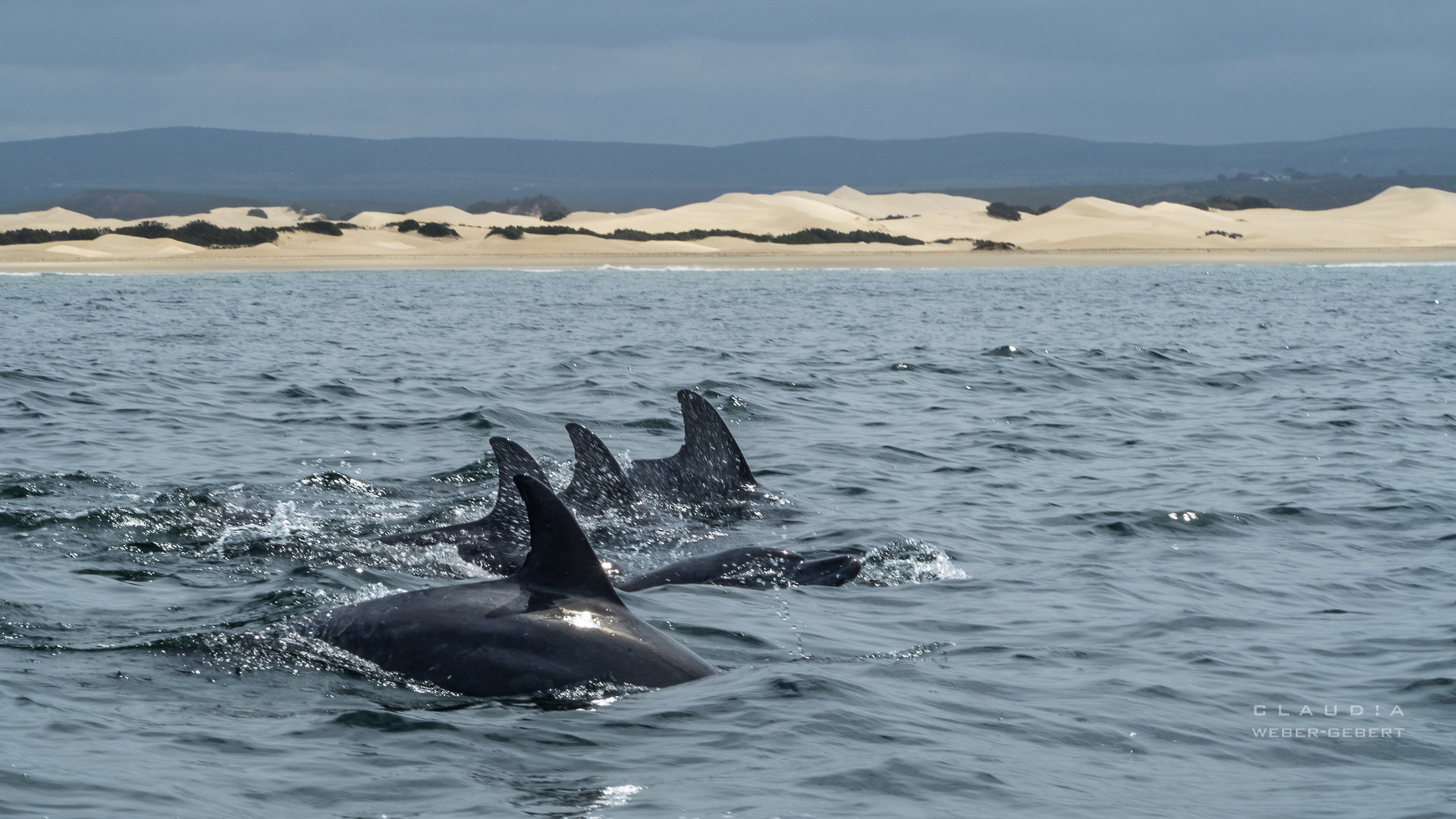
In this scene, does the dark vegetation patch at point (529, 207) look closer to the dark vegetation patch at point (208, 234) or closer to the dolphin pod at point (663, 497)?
the dark vegetation patch at point (208, 234)

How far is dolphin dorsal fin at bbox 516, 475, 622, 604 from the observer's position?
6.11 metres

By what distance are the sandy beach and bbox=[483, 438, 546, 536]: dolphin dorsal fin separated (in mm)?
43483

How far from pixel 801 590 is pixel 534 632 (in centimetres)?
280

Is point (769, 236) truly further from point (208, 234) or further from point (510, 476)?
point (510, 476)

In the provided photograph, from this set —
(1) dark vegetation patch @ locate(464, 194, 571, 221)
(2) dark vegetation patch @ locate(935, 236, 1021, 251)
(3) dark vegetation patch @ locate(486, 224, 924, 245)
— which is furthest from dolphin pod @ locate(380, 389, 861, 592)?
(1) dark vegetation patch @ locate(464, 194, 571, 221)

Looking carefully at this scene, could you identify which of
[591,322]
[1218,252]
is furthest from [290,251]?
[1218,252]

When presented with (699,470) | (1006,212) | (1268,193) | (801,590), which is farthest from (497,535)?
(1268,193)

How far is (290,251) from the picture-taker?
58.3m

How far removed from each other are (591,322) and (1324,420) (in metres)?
16.7

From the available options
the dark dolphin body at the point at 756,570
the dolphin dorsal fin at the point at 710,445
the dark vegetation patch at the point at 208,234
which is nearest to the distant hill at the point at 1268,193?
the dark vegetation patch at the point at 208,234

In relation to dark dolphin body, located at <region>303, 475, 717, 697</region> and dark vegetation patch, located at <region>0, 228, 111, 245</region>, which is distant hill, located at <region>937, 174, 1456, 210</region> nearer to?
dark vegetation patch, located at <region>0, 228, 111, 245</region>

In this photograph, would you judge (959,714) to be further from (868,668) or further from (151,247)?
(151,247)

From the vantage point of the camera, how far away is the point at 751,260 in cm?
5762

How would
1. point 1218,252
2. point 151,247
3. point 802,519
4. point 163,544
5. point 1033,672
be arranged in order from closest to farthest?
point 1033,672 → point 163,544 → point 802,519 → point 151,247 → point 1218,252
